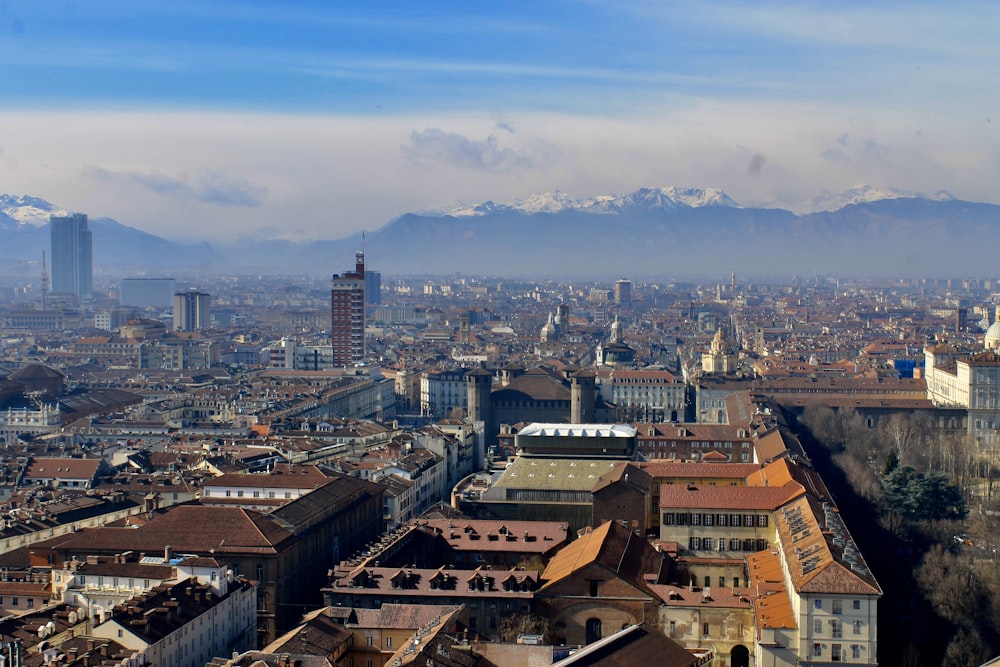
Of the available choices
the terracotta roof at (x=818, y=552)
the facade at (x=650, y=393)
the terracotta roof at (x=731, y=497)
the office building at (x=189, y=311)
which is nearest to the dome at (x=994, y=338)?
the facade at (x=650, y=393)

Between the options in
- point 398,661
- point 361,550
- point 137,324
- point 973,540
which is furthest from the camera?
point 137,324

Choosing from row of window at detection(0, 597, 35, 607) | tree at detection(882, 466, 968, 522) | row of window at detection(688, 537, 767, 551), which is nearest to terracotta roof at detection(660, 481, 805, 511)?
row of window at detection(688, 537, 767, 551)

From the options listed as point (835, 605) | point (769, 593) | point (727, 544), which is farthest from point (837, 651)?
point (727, 544)

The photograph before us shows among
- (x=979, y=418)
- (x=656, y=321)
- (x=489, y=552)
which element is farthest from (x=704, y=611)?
(x=656, y=321)

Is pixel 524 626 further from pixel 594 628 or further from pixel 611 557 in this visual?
pixel 611 557

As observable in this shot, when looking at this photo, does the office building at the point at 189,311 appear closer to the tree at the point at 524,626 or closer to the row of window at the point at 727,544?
the row of window at the point at 727,544

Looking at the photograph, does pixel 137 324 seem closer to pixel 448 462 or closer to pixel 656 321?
pixel 656 321
